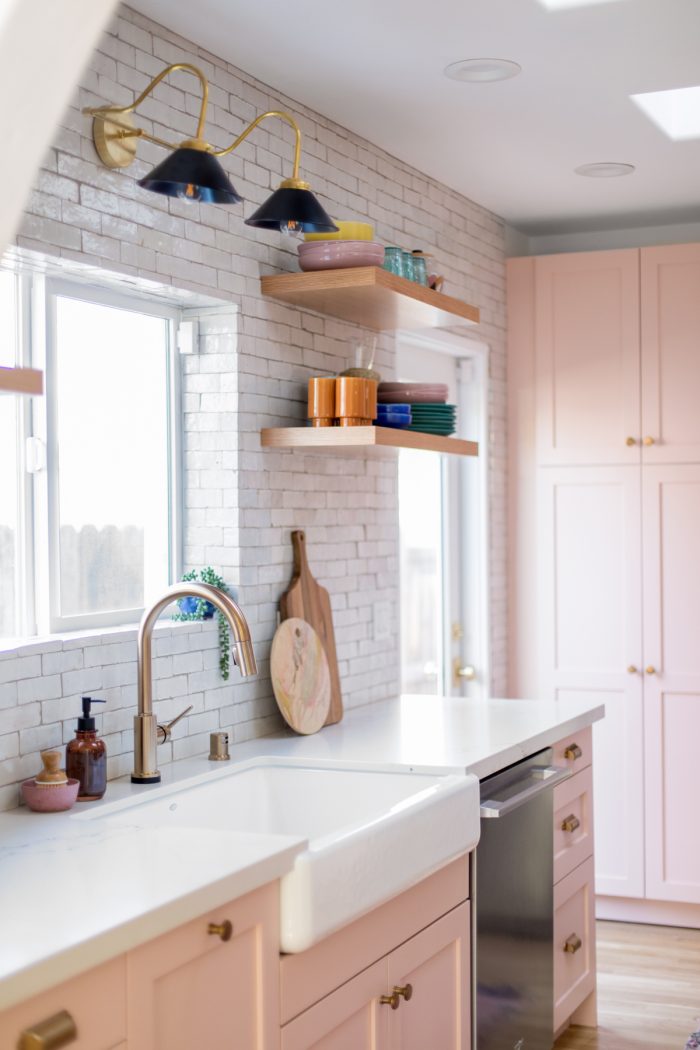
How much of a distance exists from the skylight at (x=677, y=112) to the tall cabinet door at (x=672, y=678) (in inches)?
49.7

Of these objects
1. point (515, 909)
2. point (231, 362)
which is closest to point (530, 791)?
point (515, 909)

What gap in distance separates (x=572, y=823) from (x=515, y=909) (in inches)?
19.7

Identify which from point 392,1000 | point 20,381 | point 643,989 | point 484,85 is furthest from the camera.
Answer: point 643,989

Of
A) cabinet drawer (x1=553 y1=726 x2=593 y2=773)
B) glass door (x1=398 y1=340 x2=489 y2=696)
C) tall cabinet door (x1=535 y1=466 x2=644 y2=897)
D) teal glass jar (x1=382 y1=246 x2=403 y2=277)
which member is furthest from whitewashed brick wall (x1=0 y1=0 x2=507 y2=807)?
tall cabinet door (x1=535 y1=466 x2=644 y2=897)

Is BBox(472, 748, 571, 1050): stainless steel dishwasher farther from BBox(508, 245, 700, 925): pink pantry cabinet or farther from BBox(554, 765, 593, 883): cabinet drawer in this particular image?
BBox(508, 245, 700, 925): pink pantry cabinet

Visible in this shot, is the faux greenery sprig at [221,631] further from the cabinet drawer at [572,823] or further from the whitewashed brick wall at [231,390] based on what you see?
the cabinet drawer at [572,823]

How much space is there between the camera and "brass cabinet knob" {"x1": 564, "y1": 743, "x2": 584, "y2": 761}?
10.9 feet

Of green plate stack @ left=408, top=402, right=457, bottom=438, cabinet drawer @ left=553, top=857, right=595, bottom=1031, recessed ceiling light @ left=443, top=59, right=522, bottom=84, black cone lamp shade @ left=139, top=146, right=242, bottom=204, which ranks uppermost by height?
recessed ceiling light @ left=443, top=59, right=522, bottom=84

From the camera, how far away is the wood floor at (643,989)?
346 centimetres

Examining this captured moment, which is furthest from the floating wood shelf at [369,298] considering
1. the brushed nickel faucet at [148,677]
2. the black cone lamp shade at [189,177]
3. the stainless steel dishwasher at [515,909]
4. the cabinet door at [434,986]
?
the cabinet door at [434,986]

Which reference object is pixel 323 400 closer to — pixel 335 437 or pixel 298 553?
pixel 335 437

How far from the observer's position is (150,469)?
9.60 ft

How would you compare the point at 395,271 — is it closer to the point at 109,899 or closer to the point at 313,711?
the point at 313,711

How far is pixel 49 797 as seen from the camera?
2180 mm
